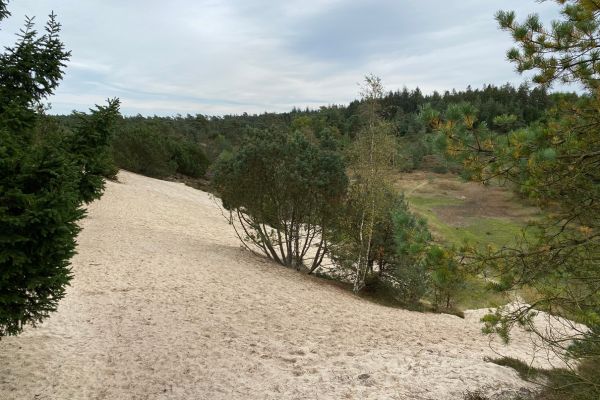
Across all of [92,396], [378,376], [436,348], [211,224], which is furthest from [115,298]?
[211,224]

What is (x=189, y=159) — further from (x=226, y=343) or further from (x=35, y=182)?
(x=35, y=182)

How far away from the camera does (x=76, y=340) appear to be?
7.66 m

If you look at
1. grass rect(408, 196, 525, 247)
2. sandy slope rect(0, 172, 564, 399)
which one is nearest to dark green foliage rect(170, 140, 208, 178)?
grass rect(408, 196, 525, 247)

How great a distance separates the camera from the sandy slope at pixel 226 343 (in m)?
6.37

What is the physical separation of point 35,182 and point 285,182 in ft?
34.1

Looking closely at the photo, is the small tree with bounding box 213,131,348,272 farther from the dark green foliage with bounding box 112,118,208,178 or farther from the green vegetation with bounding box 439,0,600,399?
the dark green foliage with bounding box 112,118,208,178

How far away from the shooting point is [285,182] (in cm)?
1450

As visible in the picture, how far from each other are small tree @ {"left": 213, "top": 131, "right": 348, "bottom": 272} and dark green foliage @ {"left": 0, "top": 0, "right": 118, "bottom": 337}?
28.8 feet

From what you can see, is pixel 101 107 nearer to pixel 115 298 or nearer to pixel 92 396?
pixel 92 396

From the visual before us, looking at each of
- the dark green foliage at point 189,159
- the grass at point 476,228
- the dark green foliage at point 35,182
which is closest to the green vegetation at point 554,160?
the dark green foliage at point 35,182

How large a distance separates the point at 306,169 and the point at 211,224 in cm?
1253

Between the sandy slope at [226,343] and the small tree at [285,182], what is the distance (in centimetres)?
209

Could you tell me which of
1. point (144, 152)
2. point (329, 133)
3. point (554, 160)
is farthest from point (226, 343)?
point (144, 152)

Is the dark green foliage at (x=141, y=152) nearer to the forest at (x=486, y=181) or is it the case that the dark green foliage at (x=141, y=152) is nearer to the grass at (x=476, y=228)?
the grass at (x=476, y=228)
